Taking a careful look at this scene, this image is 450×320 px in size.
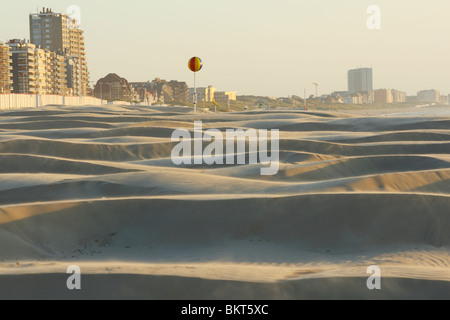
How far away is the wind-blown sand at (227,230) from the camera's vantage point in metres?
4.24

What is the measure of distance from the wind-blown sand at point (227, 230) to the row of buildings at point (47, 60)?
107120 mm

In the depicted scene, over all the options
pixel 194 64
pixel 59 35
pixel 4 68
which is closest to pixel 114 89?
pixel 59 35

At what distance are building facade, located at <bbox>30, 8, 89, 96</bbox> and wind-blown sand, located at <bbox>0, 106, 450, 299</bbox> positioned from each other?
484 feet

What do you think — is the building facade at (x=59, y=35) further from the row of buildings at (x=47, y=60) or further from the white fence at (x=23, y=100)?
the white fence at (x=23, y=100)

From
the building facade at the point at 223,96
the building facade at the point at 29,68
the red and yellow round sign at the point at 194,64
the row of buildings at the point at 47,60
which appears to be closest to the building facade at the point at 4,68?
the row of buildings at the point at 47,60

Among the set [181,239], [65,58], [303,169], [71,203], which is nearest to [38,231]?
[71,203]

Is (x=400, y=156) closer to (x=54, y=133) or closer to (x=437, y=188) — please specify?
(x=437, y=188)

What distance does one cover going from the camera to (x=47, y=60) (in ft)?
435

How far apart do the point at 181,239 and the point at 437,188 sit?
347 cm

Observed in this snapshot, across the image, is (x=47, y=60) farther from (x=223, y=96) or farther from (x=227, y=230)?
(x=227, y=230)

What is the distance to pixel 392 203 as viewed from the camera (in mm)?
6328

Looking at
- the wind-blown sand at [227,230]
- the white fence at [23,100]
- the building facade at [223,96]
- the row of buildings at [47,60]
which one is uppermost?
the row of buildings at [47,60]

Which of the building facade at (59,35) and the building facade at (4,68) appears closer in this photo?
the building facade at (4,68)

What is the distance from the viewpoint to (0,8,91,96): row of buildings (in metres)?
122
